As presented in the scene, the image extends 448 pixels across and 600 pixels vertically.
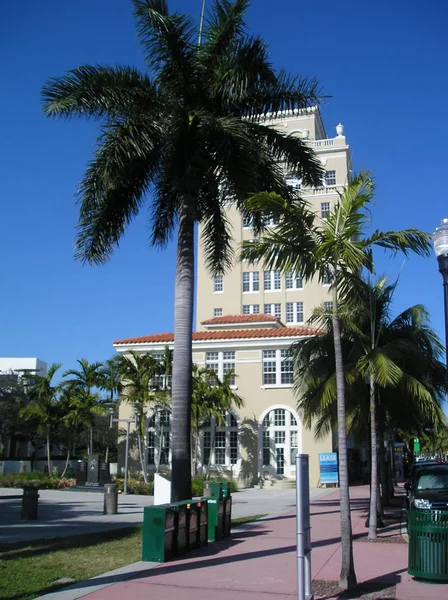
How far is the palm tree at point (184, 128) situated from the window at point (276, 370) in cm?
1977

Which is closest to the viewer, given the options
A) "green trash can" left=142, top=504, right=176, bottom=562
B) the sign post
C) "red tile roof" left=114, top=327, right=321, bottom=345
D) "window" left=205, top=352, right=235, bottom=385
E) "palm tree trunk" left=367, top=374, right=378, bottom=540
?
the sign post

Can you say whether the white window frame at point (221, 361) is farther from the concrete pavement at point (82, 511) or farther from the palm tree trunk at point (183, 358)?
the palm tree trunk at point (183, 358)

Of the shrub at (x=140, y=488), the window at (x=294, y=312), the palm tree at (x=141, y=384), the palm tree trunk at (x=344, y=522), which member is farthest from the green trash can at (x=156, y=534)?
the window at (x=294, y=312)

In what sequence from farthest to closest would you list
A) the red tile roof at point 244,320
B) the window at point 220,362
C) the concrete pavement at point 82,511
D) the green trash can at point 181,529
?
the red tile roof at point 244,320, the window at point 220,362, the concrete pavement at point 82,511, the green trash can at point 181,529

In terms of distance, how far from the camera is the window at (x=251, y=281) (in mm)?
53625

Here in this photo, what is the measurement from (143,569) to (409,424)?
11.0 meters

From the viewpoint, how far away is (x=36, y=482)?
102 ft

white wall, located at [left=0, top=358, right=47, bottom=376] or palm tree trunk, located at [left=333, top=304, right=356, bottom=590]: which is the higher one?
white wall, located at [left=0, top=358, right=47, bottom=376]

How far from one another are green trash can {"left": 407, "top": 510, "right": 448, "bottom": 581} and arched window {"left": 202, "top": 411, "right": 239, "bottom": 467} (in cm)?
2535

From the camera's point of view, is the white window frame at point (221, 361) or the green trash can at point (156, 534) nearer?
the green trash can at point (156, 534)

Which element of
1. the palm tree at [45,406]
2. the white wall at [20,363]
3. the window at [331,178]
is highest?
A: the window at [331,178]

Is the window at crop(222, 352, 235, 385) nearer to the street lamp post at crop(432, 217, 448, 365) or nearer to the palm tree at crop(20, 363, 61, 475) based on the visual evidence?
the palm tree at crop(20, 363, 61, 475)

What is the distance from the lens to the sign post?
22.4ft

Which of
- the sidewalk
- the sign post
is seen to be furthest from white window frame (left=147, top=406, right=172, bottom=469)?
the sign post
